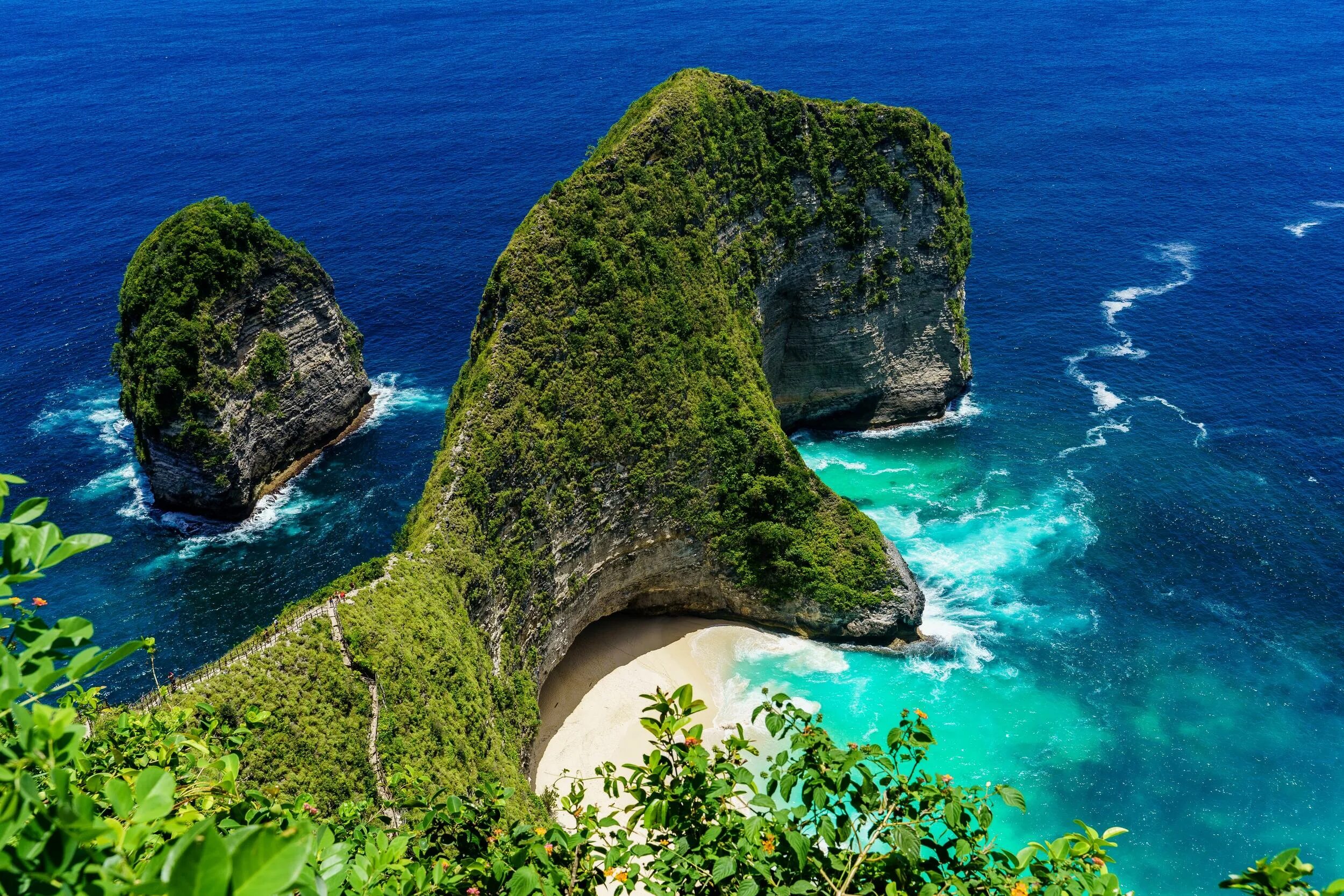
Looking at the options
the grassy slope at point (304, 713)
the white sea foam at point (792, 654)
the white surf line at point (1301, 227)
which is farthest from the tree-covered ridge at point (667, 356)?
the white surf line at point (1301, 227)

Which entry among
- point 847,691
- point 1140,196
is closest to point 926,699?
point 847,691

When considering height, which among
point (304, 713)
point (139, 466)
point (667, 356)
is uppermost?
point (667, 356)

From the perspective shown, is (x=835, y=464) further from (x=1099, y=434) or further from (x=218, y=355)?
(x=218, y=355)

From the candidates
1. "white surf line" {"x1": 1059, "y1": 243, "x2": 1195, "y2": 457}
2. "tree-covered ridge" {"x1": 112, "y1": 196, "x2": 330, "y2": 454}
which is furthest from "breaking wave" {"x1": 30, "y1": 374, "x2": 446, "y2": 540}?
"white surf line" {"x1": 1059, "y1": 243, "x2": 1195, "y2": 457}

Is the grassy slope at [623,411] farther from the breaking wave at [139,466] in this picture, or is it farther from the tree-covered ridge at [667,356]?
the breaking wave at [139,466]

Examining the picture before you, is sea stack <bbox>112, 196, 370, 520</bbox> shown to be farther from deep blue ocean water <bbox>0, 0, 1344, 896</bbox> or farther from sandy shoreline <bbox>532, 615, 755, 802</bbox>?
sandy shoreline <bbox>532, 615, 755, 802</bbox>

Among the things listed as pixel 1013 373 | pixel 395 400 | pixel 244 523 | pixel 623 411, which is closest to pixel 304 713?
pixel 623 411
